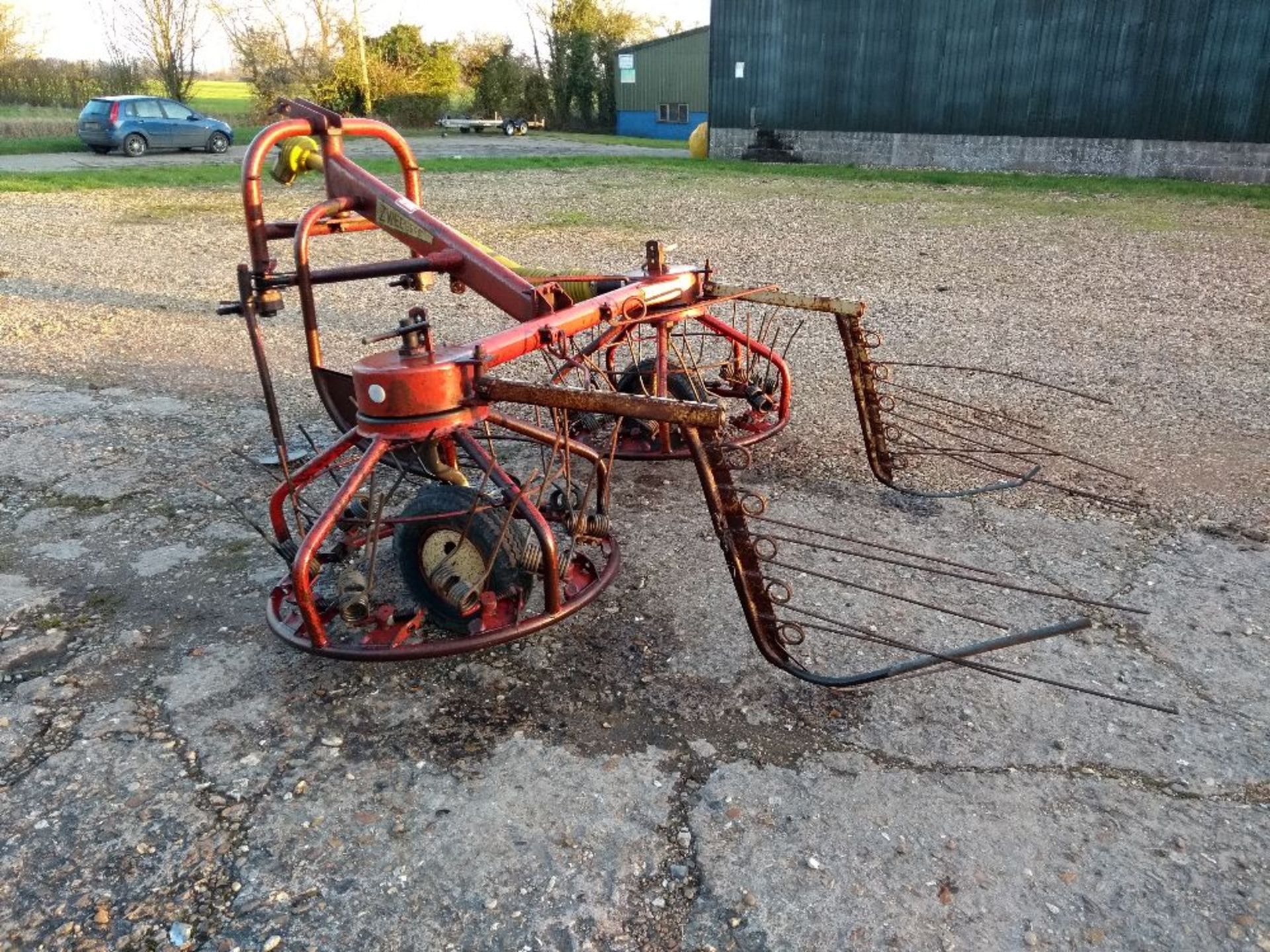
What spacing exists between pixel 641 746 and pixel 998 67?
18.2 meters

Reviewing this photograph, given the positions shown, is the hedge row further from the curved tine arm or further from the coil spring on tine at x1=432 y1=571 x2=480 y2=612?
the coil spring on tine at x1=432 y1=571 x2=480 y2=612

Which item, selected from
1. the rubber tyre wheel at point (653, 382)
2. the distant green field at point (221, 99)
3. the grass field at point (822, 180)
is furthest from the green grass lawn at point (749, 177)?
the distant green field at point (221, 99)

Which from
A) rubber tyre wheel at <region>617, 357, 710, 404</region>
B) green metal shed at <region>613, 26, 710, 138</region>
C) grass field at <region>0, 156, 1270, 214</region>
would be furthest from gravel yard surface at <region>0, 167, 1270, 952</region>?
green metal shed at <region>613, 26, 710, 138</region>

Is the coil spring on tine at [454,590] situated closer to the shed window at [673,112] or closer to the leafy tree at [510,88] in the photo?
the shed window at [673,112]

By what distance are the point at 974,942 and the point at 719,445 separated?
1284mm

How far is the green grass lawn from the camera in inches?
573

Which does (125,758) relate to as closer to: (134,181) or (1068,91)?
(134,181)

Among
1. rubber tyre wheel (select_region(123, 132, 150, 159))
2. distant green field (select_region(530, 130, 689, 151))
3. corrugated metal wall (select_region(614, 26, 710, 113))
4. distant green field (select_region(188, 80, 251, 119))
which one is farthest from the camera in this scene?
corrugated metal wall (select_region(614, 26, 710, 113))

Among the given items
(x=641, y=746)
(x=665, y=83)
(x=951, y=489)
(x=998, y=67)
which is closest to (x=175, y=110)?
(x=665, y=83)

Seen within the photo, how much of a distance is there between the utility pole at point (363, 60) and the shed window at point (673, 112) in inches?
394

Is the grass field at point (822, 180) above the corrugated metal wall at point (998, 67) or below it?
below

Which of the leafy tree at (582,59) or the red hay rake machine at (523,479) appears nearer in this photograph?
the red hay rake machine at (523,479)

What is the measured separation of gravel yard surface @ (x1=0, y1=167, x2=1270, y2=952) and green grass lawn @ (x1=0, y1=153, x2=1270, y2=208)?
11.1 metres

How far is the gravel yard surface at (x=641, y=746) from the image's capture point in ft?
6.93
